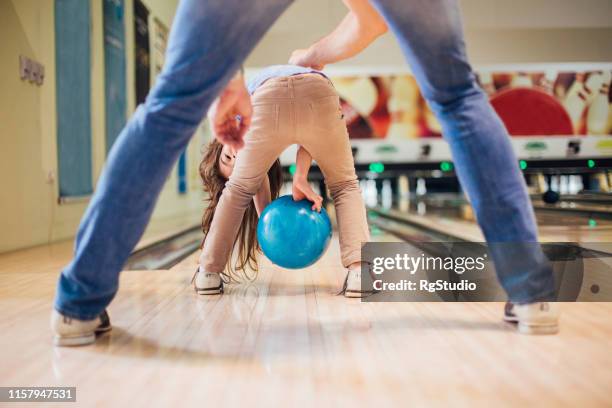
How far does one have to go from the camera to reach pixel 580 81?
637 cm

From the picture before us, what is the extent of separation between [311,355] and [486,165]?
44 cm

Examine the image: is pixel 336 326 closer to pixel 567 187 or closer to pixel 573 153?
pixel 573 153

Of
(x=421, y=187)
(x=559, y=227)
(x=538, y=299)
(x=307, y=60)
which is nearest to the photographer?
(x=538, y=299)

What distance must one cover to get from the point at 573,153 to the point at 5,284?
565cm

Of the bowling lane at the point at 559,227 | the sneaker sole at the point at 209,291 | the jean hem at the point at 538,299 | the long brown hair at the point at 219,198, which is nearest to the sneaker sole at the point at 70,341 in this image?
the sneaker sole at the point at 209,291

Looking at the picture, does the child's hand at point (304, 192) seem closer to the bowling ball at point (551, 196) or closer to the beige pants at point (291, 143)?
the beige pants at point (291, 143)

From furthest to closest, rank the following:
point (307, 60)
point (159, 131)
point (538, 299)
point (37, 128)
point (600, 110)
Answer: point (600, 110) → point (37, 128) → point (307, 60) → point (538, 299) → point (159, 131)

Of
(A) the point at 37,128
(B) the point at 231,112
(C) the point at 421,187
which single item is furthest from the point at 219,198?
(C) the point at 421,187

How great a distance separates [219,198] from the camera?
167cm

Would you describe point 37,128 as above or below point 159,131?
above

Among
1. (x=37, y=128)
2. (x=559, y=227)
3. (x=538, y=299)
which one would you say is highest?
(x=37, y=128)

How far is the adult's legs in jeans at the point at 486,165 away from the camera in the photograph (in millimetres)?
967

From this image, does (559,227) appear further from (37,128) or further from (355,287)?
(37,128)

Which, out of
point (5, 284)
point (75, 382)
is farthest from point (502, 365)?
point (5, 284)
